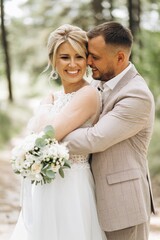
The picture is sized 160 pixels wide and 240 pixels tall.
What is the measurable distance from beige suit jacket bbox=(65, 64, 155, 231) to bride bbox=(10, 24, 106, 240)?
9cm

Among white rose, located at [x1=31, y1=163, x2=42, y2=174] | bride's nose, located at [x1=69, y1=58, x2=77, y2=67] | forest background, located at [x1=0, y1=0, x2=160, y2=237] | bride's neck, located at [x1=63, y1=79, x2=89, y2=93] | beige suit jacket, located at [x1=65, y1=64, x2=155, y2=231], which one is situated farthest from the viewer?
forest background, located at [x1=0, y1=0, x2=160, y2=237]

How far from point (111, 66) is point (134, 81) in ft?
0.65

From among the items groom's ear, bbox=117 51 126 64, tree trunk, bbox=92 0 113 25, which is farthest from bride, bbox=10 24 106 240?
tree trunk, bbox=92 0 113 25

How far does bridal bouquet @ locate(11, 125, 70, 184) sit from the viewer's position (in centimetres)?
293

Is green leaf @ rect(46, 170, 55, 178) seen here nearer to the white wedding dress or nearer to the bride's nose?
the white wedding dress

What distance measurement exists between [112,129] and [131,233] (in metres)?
0.73

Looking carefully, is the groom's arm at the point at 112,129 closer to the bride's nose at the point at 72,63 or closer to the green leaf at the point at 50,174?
the green leaf at the point at 50,174

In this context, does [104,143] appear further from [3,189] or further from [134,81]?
[3,189]

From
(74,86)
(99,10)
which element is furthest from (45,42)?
(74,86)

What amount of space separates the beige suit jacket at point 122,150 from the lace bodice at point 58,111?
0.27ft

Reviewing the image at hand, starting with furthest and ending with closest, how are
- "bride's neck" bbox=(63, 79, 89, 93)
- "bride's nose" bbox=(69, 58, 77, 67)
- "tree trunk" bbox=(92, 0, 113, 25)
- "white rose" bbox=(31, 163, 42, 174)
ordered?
"tree trunk" bbox=(92, 0, 113, 25) → "bride's neck" bbox=(63, 79, 89, 93) → "bride's nose" bbox=(69, 58, 77, 67) → "white rose" bbox=(31, 163, 42, 174)

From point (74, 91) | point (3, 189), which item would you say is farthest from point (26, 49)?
point (74, 91)

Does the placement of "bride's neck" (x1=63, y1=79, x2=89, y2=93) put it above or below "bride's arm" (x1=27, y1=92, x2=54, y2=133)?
above

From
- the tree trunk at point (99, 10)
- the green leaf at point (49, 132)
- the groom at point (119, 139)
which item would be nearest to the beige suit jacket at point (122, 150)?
the groom at point (119, 139)
